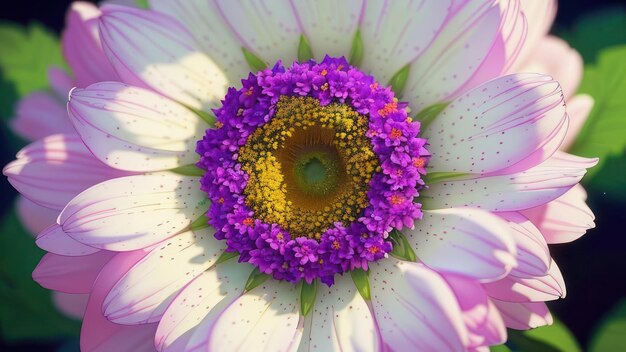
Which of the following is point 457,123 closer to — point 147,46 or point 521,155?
point 521,155

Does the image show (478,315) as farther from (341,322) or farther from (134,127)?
(134,127)

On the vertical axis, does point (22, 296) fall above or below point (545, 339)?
above

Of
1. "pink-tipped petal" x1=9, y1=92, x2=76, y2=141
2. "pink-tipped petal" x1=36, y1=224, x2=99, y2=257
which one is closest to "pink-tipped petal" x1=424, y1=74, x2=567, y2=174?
"pink-tipped petal" x1=36, y1=224, x2=99, y2=257

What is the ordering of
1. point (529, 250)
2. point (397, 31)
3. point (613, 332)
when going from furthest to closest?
1. point (613, 332)
2. point (397, 31)
3. point (529, 250)

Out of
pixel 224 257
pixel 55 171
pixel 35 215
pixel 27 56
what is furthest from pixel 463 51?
pixel 27 56

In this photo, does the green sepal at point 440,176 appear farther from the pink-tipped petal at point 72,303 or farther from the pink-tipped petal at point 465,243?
the pink-tipped petal at point 72,303

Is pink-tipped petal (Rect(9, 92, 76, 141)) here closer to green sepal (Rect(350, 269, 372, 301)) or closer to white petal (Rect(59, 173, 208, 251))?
white petal (Rect(59, 173, 208, 251))

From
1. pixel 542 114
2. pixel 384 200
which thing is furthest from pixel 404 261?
pixel 542 114
